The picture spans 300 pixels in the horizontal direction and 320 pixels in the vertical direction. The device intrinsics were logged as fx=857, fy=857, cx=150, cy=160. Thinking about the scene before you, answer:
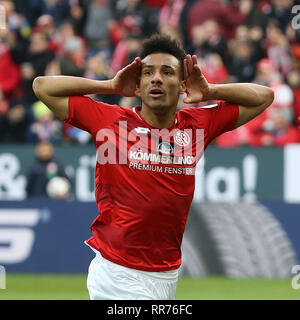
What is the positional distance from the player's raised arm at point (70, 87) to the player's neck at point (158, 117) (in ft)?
0.61

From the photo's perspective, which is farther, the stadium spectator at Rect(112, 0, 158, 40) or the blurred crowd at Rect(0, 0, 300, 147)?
the stadium spectator at Rect(112, 0, 158, 40)

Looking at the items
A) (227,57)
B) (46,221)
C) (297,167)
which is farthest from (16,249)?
(227,57)

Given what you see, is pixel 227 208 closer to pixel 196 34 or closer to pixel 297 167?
pixel 297 167

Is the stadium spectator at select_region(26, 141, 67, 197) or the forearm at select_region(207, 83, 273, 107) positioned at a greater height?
the forearm at select_region(207, 83, 273, 107)

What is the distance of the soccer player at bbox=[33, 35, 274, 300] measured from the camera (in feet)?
17.8

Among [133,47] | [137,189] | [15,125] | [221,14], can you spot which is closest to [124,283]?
[137,189]

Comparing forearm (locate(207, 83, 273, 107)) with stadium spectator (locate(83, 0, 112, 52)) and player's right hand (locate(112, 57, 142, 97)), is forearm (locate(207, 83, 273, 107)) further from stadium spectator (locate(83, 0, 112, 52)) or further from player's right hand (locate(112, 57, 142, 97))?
stadium spectator (locate(83, 0, 112, 52))

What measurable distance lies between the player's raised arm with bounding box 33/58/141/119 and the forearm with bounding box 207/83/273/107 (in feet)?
1.95

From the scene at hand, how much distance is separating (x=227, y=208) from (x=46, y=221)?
2682 mm

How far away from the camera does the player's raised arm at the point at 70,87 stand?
5559 mm

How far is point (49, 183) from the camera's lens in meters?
13.6

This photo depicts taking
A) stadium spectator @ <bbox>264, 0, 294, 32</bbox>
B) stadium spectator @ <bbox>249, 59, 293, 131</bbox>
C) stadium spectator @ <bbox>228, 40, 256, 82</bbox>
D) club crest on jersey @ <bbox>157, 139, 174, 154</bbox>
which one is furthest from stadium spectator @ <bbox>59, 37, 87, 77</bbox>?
club crest on jersey @ <bbox>157, 139, 174, 154</bbox>

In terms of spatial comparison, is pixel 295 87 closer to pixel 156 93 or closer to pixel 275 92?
pixel 275 92

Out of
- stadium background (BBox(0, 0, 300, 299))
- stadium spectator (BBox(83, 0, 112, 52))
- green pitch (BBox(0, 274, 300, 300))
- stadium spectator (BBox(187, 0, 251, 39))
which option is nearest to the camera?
green pitch (BBox(0, 274, 300, 300))
